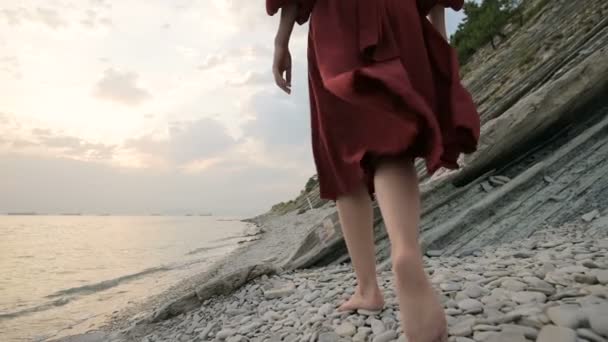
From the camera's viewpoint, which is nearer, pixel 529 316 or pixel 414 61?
pixel 414 61

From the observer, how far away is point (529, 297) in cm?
256

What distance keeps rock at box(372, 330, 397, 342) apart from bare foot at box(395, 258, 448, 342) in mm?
693

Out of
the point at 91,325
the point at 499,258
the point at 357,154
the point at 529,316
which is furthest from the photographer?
the point at 91,325

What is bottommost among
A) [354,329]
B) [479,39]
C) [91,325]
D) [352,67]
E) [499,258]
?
[499,258]

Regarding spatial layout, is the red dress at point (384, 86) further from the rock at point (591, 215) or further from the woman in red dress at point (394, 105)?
the rock at point (591, 215)

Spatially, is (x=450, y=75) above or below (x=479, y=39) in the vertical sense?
below

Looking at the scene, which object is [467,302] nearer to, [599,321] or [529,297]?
[529,297]

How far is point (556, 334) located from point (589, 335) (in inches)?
5.0

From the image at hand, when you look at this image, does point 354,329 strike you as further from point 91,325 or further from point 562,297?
point 91,325

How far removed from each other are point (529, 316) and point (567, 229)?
3328mm

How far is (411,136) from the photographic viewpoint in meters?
1.66

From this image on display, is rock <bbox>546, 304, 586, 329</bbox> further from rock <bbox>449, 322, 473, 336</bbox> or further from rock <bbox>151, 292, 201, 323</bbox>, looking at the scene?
rock <bbox>151, 292, 201, 323</bbox>

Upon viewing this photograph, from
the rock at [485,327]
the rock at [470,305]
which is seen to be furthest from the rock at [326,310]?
the rock at [485,327]

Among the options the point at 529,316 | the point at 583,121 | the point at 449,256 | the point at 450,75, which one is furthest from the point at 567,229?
the point at 450,75
